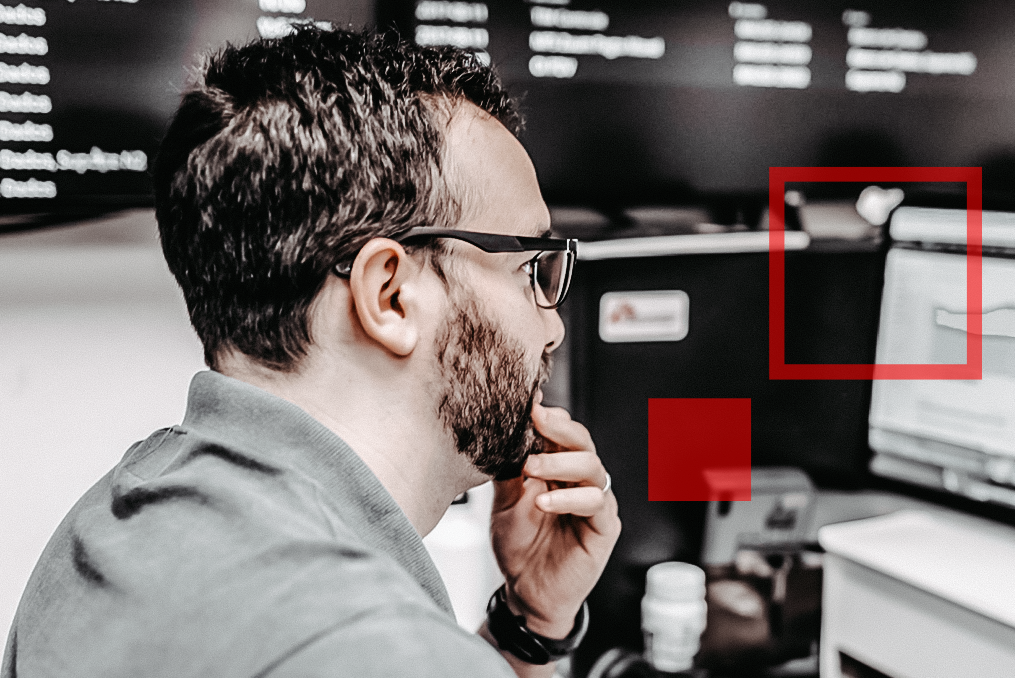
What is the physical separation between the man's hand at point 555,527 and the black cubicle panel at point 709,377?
23 centimetres

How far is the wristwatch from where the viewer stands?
1.00 meters

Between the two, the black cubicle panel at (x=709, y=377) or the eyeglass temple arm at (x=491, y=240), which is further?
the black cubicle panel at (x=709, y=377)

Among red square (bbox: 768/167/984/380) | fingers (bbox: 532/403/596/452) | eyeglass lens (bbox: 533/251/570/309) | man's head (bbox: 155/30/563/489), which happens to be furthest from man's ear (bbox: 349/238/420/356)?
red square (bbox: 768/167/984/380)

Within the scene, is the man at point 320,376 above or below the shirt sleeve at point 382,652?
above

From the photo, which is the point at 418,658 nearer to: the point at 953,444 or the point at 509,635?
the point at 509,635

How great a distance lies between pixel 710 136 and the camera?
1.36 metres

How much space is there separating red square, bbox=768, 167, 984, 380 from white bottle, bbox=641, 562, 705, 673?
0.36m

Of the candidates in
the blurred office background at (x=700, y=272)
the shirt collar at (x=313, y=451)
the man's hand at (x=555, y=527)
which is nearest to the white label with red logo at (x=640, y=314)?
the blurred office background at (x=700, y=272)

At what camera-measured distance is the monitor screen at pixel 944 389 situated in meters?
1.12

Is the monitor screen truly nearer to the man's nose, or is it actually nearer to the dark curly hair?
the man's nose

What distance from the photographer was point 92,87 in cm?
110

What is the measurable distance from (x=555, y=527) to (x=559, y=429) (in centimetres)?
16

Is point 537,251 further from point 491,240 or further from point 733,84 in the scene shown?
point 733,84

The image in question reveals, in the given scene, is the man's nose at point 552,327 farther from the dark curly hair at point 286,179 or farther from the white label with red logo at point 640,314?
the white label with red logo at point 640,314
